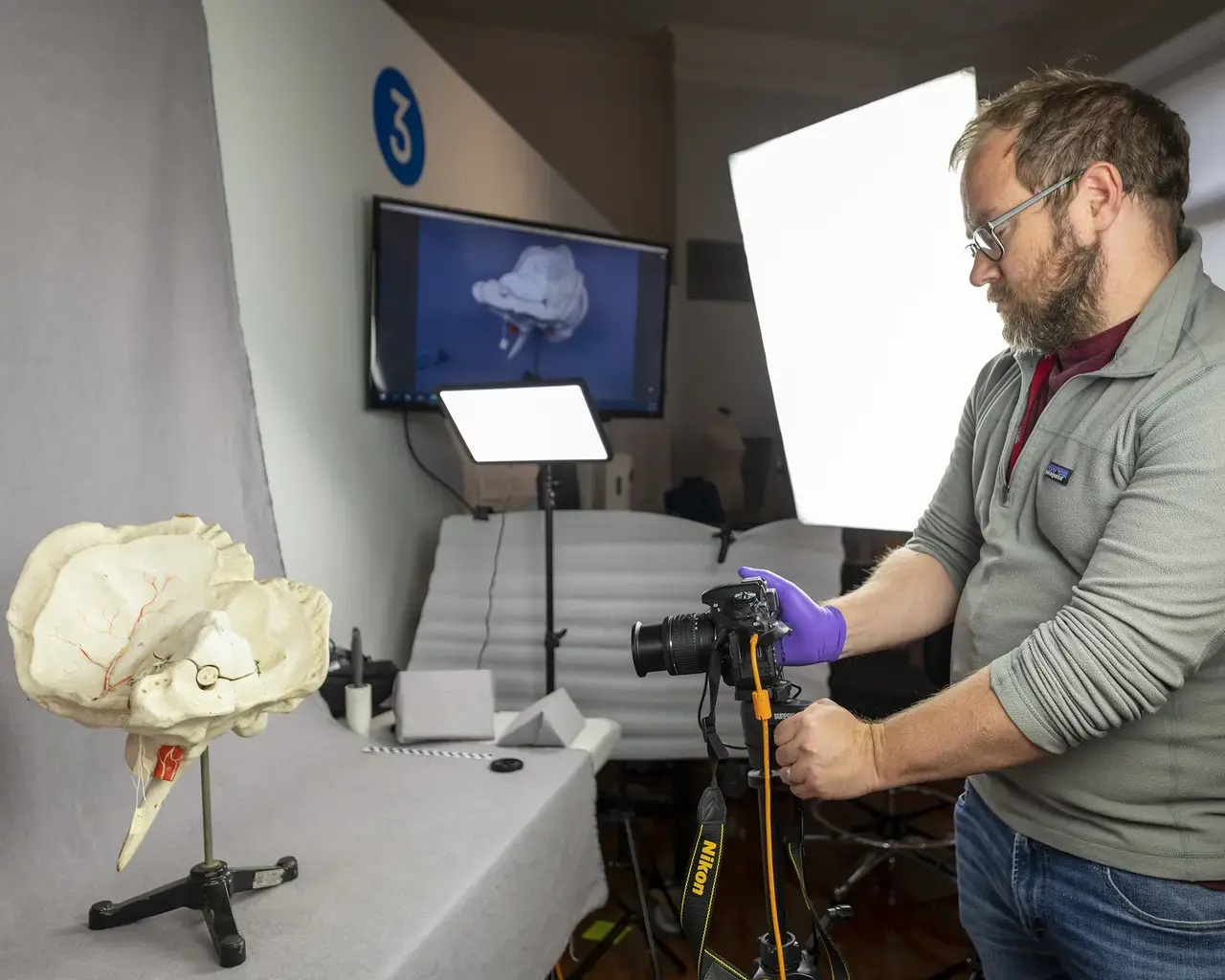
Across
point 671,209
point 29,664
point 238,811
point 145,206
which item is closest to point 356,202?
point 145,206

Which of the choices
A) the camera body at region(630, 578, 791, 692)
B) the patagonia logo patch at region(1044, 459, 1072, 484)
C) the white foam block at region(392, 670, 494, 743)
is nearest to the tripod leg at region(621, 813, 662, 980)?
the white foam block at region(392, 670, 494, 743)

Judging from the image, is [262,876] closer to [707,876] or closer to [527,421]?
[707,876]

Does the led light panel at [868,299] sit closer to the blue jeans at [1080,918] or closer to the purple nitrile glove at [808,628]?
the purple nitrile glove at [808,628]

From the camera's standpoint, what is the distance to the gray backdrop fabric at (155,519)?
1.22 meters

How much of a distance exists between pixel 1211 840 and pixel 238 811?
140cm

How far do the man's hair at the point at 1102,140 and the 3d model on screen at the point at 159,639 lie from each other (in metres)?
1.01

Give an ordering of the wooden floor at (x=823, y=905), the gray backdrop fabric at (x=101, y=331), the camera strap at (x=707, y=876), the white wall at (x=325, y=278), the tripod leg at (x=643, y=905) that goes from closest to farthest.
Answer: the camera strap at (x=707, y=876), the gray backdrop fabric at (x=101, y=331), the tripod leg at (x=643, y=905), the white wall at (x=325, y=278), the wooden floor at (x=823, y=905)

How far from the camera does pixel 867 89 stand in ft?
17.2

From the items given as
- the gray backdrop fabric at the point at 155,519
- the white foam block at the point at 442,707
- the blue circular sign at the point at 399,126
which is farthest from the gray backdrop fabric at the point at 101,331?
the blue circular sign at the point at 399,126

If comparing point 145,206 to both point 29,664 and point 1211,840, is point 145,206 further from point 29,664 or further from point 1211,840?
point 1211,840

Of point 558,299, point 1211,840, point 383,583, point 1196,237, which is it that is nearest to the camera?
point 1211,840

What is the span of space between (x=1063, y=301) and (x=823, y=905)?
2113 millimetres

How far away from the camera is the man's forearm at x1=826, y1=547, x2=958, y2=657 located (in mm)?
1304

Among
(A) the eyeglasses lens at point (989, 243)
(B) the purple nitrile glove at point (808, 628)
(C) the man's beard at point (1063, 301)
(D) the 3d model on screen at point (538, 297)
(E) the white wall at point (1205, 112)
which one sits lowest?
(B) the purple nitrile glove at point (808, 628)
